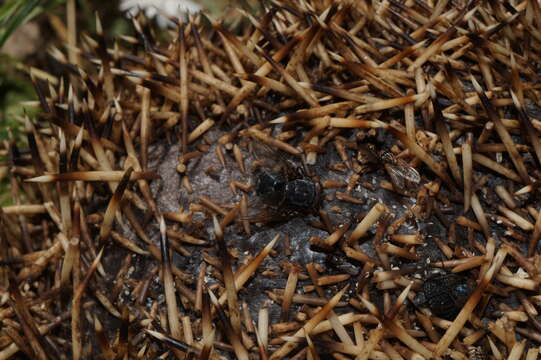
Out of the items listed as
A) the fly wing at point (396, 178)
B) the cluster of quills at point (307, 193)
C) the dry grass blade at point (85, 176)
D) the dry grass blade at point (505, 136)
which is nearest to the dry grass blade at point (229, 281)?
the cluster of quills at point (307, 193)

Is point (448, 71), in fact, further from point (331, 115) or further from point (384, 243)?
point (384, 243)

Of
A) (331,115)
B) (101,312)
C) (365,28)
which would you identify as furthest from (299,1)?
(101,312)

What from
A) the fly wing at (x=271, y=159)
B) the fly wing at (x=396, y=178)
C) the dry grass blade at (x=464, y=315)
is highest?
the fly wing at (x=271, y=159)

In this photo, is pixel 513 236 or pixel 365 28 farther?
pixel 365 28

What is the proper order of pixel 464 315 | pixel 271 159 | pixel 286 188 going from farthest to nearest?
pixel 271 159
pixel 286 188
pixel 464 315

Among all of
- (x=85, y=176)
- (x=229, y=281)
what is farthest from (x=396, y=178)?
(x=85, y=176)

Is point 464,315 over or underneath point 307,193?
underneath

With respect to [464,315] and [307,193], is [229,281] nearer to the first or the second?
[307,193]

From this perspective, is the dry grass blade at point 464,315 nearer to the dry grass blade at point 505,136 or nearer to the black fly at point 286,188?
the dry grass blade at point 505,136

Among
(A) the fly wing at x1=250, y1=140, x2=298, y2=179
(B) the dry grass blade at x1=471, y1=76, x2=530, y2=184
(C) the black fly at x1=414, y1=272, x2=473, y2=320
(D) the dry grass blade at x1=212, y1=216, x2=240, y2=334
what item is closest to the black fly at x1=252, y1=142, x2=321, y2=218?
(A) the fly wing at x1=250, y1=140, x2=298, y2=179

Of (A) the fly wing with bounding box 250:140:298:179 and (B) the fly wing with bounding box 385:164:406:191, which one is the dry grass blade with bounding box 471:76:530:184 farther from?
(A) the fly wing with bounding box 250:140:298:179

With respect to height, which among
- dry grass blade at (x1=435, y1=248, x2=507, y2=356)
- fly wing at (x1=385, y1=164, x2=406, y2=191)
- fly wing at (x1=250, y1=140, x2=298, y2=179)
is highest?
fly wing at (x1=250, y1=140, x2=298, y2=179)
